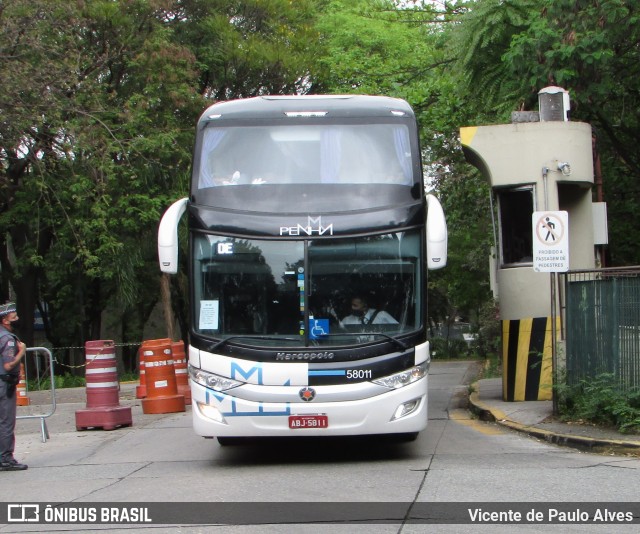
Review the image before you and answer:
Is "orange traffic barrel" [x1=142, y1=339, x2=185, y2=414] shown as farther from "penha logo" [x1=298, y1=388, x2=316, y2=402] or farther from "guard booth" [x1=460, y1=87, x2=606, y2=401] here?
"penha logo" [x1=298, y1=388, x2=316, y2=402]

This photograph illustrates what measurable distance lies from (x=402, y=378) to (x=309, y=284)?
1443 mm

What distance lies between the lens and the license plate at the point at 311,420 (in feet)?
33.0

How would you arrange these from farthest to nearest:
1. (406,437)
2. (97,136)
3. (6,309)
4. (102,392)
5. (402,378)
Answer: (97,136), (102,392), (406,437), (6,309), (402,378)

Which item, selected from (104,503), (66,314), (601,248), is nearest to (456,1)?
(601,248)

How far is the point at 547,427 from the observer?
486 inches

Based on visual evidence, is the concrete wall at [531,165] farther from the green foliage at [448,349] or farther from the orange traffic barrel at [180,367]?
the green foliage at [448,349]

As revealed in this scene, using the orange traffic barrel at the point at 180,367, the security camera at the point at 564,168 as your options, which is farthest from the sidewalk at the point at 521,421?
the security camera at the point at 564,168

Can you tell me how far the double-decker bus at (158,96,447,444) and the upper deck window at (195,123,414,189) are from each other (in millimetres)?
16

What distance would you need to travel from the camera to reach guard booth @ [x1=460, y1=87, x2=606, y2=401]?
590 inches

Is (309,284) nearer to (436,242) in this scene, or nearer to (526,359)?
(436,242)

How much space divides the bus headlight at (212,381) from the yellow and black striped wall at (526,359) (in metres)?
6.37

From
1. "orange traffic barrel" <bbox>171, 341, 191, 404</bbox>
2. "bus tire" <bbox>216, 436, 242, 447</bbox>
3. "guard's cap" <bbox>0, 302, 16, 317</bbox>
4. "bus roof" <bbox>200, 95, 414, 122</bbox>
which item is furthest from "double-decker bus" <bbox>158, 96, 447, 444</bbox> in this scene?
"orange traffic barrel" <bbox>171, 341, 191, 404</bbox>

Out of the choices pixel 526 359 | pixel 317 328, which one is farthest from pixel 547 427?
pixel 317 328

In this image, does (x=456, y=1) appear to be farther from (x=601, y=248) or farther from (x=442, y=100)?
(x=601, y=248)
